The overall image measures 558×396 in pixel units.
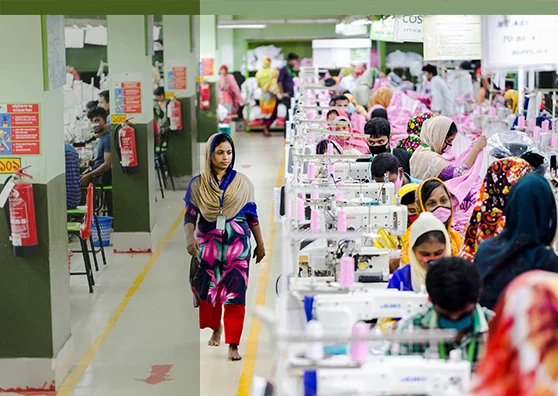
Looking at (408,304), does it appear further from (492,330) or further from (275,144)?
(275,144)

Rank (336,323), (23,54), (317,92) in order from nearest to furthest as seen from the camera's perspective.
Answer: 1. (336,323)
2. (23,54)
3. (317,92)

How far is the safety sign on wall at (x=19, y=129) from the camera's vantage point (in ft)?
22.4

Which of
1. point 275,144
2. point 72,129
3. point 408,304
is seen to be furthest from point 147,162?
point 275,144

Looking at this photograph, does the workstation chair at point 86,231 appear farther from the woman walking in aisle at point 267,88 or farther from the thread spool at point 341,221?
the woman walking in aisle at point 267,88

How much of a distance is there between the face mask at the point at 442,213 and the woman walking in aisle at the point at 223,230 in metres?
A: 1.98


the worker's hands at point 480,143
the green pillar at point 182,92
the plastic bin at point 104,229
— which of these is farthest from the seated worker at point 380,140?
the green pillar at point 182,92

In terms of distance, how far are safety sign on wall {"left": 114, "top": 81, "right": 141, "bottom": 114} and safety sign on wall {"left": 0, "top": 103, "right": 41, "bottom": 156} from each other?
14.3 ft

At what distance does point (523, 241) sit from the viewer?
4625mm

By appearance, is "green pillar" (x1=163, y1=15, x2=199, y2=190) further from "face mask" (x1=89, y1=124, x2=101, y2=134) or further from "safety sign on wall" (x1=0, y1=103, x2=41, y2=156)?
"safety sign on wall" (x1=0, y1=103, x2=41, y2=156)

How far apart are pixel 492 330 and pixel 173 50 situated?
43.5 ft

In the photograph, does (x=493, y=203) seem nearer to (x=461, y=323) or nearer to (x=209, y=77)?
(x=461, y=323)

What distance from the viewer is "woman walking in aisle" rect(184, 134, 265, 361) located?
7402mm

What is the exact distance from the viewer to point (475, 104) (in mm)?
14836

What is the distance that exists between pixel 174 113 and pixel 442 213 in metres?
10.2
